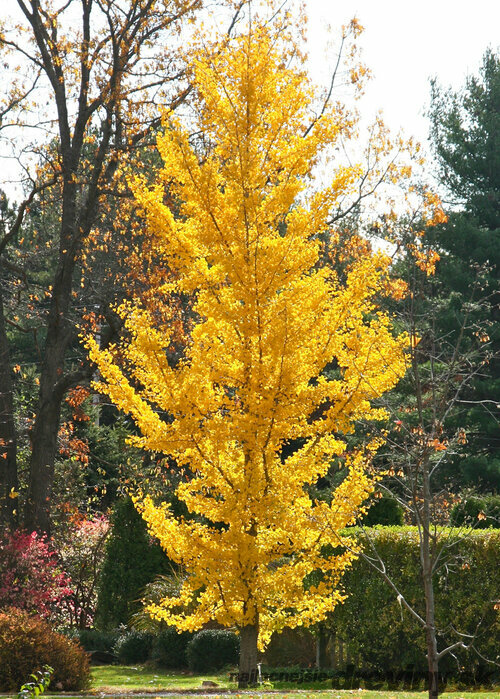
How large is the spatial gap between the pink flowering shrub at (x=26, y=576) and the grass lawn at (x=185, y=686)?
127 centimetres

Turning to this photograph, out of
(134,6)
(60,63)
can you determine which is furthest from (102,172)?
(134,6)

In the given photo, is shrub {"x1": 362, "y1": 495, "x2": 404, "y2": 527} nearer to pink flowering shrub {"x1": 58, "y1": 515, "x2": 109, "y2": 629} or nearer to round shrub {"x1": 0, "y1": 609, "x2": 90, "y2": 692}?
pink flowering shrub {"x1": 58, "y1": 515, "x2": 109, "y2": 629}

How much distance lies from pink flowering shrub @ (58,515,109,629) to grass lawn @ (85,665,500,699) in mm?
2632

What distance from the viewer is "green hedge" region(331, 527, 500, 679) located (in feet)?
33.2

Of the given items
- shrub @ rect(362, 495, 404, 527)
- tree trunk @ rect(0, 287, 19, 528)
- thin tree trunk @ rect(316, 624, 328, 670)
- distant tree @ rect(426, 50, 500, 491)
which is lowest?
thin tree trunk @ rect(316, 624, 328, 670)

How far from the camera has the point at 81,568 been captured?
51.6ft

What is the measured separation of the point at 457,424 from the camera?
22.5 metres

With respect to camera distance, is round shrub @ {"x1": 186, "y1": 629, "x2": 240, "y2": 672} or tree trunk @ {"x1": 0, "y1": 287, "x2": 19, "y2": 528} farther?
tree trunk @ {"x1": 0, "y1": 287, "x2": 19, "y2": 528}

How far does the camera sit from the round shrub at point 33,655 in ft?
28.2

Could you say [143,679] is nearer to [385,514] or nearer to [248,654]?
[248,654]

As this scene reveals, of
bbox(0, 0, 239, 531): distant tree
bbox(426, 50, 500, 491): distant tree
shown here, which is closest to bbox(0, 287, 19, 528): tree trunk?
bbox(0, 0, 239, 531): distant tree

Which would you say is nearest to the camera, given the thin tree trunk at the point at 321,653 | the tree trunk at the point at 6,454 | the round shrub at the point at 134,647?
the thin tree trunk at the point at 321,653

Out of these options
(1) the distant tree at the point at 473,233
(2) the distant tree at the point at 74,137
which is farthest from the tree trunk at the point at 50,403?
(1) the distant tree at the point at 473,233

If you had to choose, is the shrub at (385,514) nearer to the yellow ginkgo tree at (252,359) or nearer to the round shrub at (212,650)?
the round shrub at (212,650)
